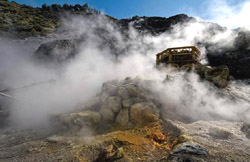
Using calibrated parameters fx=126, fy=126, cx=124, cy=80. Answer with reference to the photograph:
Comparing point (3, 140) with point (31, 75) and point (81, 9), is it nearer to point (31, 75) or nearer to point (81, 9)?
point (31, 75)

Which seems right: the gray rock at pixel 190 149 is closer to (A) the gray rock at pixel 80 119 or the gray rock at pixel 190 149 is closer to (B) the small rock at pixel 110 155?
(B) the small rock at pixel 110 155

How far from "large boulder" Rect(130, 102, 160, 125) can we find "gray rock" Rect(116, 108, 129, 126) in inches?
7.8

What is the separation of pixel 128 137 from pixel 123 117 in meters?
1.13

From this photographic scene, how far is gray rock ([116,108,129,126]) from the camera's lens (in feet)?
15.8

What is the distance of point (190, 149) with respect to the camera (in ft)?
9.55

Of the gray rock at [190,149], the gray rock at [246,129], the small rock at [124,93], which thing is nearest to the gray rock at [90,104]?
the small rock at [124,93]

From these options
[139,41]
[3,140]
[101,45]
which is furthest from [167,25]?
[3,140]

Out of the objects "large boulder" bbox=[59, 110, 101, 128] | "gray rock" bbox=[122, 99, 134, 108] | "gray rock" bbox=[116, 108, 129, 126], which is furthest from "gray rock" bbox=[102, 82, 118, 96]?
"large boulder" bbox=[59, 110, 101, 128]

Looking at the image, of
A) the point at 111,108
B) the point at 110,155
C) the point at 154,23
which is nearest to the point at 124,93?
the point at 111,108

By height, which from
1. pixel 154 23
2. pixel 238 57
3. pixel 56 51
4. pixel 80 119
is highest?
pixel 154 23

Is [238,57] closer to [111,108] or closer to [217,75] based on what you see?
[217,75]

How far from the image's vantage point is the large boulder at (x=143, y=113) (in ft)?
15.1

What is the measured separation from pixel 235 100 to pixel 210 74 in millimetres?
1629

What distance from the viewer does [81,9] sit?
110ft
